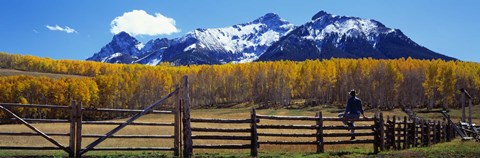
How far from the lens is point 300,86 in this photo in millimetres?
134250

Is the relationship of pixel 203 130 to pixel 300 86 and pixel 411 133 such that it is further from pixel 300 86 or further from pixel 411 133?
pixel 300 86

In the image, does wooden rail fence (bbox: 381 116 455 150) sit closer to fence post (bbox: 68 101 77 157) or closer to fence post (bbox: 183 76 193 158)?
fence post (bbox: 183 76 193 158)

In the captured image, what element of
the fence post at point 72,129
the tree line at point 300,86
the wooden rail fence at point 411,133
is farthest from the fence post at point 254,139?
the tree line at point 300,86

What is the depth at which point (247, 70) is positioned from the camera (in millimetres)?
157250

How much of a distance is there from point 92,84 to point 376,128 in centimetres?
11598

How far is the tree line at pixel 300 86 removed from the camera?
398ft

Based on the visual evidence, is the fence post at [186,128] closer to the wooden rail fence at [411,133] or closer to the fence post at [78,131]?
the fence post at [78,131]

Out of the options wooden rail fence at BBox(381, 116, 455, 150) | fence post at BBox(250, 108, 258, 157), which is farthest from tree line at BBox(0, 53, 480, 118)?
fence post at BBox(250, 108, 258, 157)

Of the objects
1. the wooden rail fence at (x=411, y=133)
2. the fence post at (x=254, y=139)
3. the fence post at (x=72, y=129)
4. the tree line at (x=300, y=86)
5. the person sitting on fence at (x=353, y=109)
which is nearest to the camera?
the fence post at (x=72, y=129)

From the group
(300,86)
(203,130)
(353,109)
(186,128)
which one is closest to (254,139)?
(203,130)

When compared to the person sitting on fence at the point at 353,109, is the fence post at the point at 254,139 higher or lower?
lower

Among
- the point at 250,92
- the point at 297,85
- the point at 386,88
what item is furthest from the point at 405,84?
the point at 250,92

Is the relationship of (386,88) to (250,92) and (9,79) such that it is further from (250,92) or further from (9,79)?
(9,79)

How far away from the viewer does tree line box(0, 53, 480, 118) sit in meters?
121
